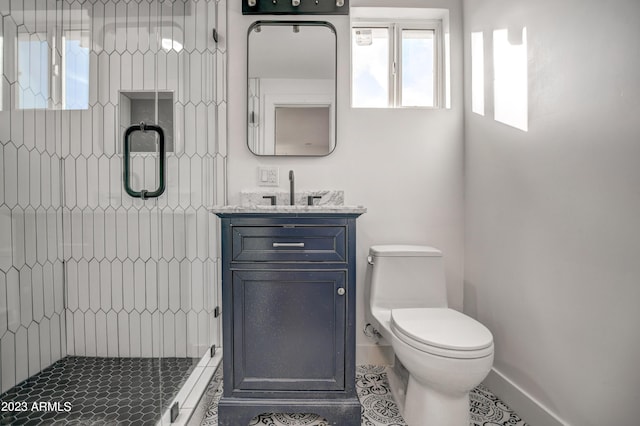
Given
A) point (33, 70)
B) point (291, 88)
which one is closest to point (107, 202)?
point (33, 70)

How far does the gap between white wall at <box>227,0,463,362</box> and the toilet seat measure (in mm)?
570

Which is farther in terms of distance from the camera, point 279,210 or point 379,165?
point 379,165

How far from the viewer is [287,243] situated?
1.28 meters

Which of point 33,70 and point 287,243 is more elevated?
point 33,70

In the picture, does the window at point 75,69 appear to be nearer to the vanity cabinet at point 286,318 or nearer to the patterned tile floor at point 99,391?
the vanity cabinet at point 286,318

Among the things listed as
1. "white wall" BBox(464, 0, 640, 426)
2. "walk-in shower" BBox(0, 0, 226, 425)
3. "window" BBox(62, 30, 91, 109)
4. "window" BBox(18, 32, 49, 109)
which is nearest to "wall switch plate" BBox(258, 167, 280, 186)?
"walk-in shower" BBox(0, 0, 226, 425)

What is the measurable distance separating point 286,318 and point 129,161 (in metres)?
1.01

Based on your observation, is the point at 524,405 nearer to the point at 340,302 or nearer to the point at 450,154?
the point at 340,302

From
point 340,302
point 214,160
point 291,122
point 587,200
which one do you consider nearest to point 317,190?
point 291,122

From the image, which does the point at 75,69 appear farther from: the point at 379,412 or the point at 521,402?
the point at 521,402

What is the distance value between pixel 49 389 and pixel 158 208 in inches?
30.1

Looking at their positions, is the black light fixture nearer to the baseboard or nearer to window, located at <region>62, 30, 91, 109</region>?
window, located at <region>62, 30, 91, 109</region>

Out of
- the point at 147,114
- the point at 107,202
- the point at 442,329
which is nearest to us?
the point at 442,329

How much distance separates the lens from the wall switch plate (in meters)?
1.83
